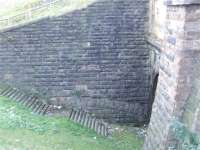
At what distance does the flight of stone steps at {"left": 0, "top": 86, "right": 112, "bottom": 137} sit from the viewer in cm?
1250

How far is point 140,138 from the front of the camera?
491 inches

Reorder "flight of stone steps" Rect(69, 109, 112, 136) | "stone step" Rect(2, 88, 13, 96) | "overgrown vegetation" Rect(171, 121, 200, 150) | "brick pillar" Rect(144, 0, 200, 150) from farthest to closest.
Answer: "stone step" Rect(2, 88, 13, 96) → "flight of stone steps" Rect(69, 109, 112, 136) → "brick pillar" Rect(144, 0, 200, 150) → "overgrown vegetation" Rect(171, 121, 200, 150)

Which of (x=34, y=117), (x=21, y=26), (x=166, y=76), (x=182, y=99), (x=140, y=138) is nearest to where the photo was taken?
Answer: (x=182, y=99)

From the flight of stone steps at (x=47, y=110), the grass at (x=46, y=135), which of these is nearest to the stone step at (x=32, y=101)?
the flight of stone steps at (x=47, y=110)

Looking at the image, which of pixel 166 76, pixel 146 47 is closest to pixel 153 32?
pixel 146 47

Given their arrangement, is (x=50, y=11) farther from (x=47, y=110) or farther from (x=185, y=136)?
(x=185, y=136)

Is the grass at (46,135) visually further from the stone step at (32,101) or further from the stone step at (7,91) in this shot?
the stone step at (32,101)

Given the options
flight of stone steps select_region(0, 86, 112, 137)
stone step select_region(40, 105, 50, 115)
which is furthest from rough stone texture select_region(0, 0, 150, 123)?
stone step select_region(40, 105, 50, 115)

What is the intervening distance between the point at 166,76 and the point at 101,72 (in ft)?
20.2

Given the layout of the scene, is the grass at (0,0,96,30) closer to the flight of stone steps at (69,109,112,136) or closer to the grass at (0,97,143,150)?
the grass at (0,97,143,150)

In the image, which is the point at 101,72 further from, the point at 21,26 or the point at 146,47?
the point at 21,26

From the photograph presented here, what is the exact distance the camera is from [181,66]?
6852mm

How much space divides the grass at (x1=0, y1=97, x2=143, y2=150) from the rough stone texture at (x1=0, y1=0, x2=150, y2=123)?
137cm

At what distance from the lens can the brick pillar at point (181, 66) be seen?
6.71 meters
